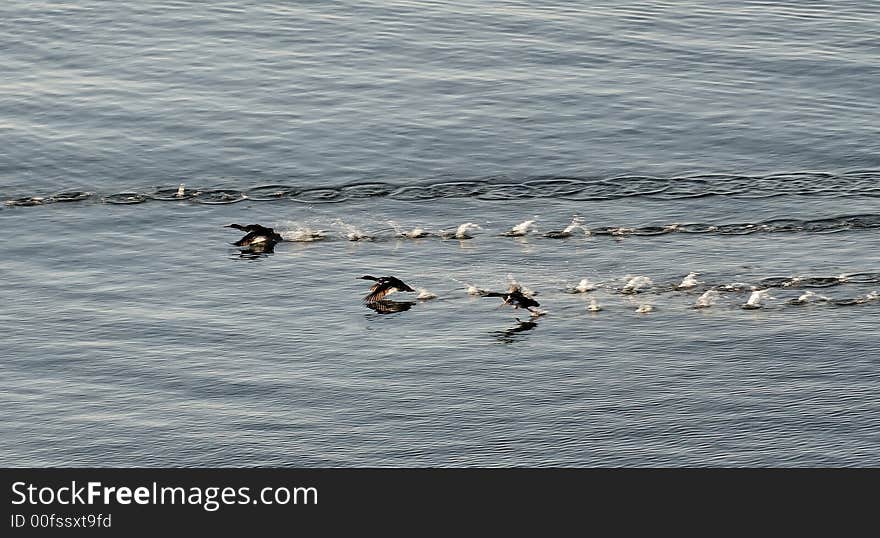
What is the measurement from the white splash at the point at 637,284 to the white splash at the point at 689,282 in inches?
46.5

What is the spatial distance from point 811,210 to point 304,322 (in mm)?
25439

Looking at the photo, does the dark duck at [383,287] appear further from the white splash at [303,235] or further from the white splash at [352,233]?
the white splash at [303,235]

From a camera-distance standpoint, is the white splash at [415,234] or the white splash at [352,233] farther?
the white splash at [415,234]

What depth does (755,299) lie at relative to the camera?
222 ft

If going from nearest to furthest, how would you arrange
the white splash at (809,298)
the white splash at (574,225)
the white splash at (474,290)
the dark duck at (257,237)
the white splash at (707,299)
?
the white splash at (707,299)
the white splash at (809,298)
the white splash at (474,290)
the dark duck at (257,237)
the white splash at (574,225)

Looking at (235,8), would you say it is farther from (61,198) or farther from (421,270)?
(421,270)

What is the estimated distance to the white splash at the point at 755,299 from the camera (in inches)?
2650

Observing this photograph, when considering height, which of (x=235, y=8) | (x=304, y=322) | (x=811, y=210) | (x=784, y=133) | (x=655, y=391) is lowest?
(x=655, y=391)

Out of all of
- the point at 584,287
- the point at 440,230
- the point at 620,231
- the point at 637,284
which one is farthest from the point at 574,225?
the point at 584,287

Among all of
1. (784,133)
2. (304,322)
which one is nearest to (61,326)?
(304,322)

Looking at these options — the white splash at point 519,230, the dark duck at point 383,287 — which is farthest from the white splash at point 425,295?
the white splash at point 519,230

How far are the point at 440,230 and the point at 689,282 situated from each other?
1205cm
